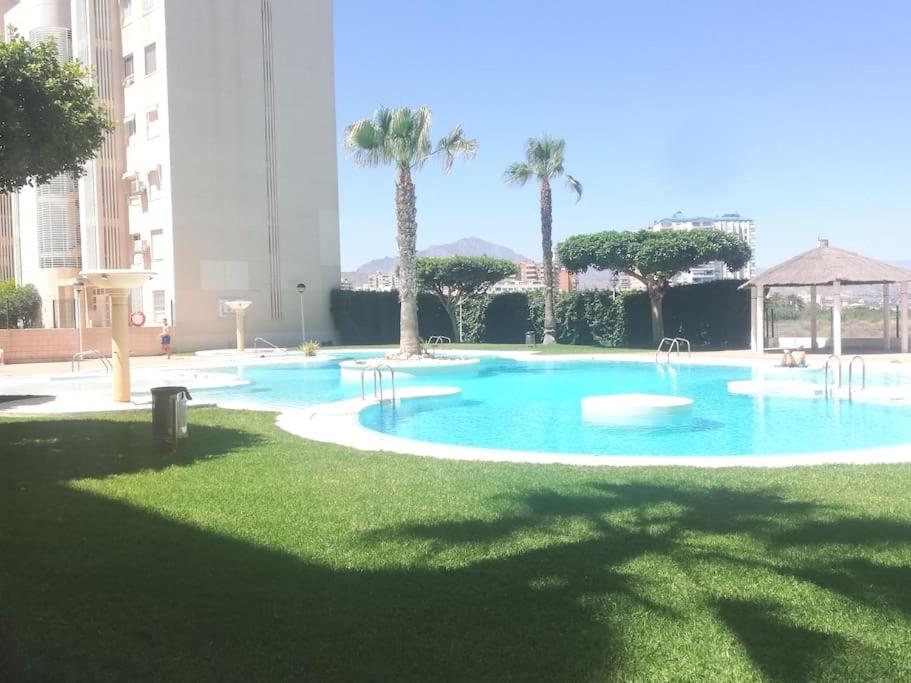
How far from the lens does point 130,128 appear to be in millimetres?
35031

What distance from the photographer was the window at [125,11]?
3416 centimetres

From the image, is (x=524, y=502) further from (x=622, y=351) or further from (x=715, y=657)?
(x=622, y=351)

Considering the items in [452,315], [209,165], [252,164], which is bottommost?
[452,315]

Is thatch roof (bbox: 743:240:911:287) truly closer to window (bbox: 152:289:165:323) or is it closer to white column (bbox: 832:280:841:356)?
white column (bbox: 832:280:841:356)

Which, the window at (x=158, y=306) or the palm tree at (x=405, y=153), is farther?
the window at (x=158, y=306)

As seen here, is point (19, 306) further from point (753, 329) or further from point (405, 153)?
point (753, 329)

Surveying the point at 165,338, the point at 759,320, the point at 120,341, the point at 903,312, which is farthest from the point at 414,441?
the point at 165,338

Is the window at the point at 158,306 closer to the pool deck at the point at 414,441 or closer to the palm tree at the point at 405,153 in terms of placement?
the pool deck at the point at 414,441

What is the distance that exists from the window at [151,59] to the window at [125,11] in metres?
2.25

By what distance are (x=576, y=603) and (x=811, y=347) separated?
86.9ft

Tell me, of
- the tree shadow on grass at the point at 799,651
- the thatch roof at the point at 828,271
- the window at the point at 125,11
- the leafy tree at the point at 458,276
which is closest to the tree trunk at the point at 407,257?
the leafy tree at the point at 458,276

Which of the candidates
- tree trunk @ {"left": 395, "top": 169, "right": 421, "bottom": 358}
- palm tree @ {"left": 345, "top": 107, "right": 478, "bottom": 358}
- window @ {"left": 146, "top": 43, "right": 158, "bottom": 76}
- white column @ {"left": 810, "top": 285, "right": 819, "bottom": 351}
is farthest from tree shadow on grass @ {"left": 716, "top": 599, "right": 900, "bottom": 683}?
window @ {"left": 146, "top": 43, "right": 158, "bottom": 76}

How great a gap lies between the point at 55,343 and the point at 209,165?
9945mm

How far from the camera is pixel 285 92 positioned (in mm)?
35875
